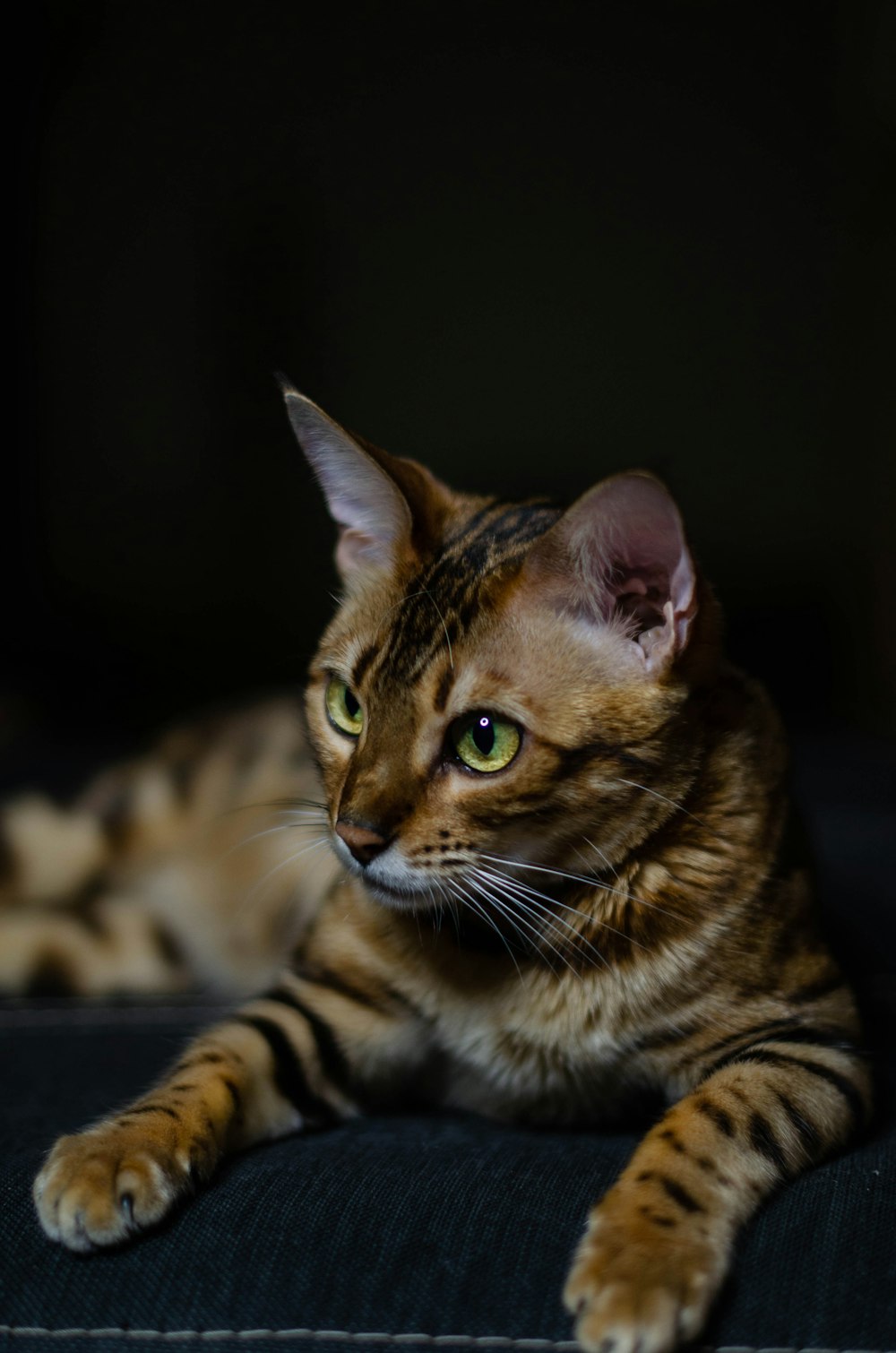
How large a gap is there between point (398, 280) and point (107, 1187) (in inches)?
122

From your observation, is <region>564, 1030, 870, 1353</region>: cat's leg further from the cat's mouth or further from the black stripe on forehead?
the black stripe on forehead

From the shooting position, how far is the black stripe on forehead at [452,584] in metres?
1.05

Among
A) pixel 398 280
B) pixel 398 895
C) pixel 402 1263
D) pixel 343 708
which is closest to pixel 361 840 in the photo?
pixel 398 895

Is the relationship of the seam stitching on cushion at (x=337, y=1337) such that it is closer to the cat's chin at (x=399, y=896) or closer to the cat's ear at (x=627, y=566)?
the cat's chin at (x=399, y=896)

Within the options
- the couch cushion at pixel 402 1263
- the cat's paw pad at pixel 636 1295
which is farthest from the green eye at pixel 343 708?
the cat's paw pad at pixel 636 1295

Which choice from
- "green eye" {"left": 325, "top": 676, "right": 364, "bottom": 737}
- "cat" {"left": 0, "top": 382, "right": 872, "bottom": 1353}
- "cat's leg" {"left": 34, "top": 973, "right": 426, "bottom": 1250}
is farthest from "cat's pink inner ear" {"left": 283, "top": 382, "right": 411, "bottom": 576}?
"cat's leg" {"left": 34, "top": 973, "right": 426, "bottom": 1250}

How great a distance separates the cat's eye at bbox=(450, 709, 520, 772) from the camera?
1003mm

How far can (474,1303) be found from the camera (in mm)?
865

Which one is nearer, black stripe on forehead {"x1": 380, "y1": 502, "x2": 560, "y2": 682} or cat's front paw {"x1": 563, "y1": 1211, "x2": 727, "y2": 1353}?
cat's front paw {"x1": 563, "y1": 1211, "x2": 727, "y2": 1353}

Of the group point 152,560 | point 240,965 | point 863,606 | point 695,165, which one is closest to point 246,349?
point 152,560

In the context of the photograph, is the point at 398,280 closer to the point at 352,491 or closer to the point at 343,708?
the point at 352,491

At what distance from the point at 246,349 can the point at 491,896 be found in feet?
9.50

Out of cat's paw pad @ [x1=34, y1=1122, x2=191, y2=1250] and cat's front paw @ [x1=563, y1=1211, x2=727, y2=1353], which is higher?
cat's front paw @ [x1=563, y1=1211, x2=727, y2=1353]

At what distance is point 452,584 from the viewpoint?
1097 mm
